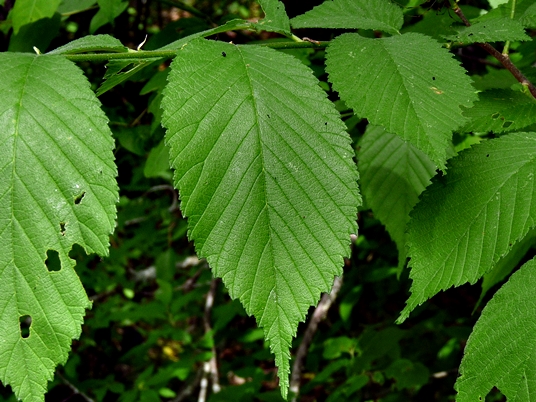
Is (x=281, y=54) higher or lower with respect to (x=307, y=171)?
higher

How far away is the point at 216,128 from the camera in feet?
2.82

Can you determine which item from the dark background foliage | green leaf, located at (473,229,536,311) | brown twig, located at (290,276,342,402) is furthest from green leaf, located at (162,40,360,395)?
brown twig, located at (290,276,342,402)

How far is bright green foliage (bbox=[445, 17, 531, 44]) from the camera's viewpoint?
1.05 m

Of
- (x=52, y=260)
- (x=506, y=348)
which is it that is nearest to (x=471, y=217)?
(x=506, y=348)

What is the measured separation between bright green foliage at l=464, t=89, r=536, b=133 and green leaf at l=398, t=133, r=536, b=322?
0.05m

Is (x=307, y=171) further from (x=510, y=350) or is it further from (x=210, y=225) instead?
(x=510, y=350)

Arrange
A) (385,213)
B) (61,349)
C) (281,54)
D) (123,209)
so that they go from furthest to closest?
(123,209) → (385,213) → (281,54) → (61,349)

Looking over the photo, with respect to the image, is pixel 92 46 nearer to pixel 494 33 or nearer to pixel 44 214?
pixel 44 214

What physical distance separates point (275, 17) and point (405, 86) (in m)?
0.33

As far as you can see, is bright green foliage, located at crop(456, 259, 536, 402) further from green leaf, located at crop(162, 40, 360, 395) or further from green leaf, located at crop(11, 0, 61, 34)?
green leaf, located at crop(11, 0, 61, 34)

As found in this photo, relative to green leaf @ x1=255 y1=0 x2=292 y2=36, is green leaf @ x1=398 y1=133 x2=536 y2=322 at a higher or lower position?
lower

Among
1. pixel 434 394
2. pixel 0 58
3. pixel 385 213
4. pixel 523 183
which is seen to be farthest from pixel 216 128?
pixel 434 394

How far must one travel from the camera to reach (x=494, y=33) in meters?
1.07

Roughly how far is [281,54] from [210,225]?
0.32 m
